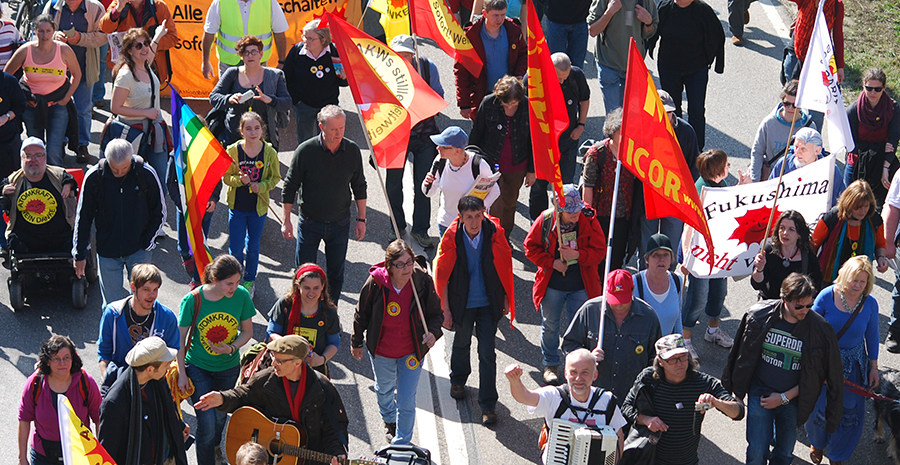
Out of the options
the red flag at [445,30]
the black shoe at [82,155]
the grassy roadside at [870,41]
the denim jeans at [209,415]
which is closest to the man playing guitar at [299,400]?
the denim jeans at [209,415]

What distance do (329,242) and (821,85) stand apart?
4551mm

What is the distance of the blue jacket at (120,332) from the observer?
815 cm

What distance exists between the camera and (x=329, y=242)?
10.5m

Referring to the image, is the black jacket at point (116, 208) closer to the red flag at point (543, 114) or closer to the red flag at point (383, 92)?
the red flag at point (383, 92)

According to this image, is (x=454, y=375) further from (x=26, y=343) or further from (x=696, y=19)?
(x=696, y=19)

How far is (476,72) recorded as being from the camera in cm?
1258

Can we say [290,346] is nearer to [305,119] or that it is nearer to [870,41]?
[305,119]

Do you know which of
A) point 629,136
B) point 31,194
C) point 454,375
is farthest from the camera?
point 31,194

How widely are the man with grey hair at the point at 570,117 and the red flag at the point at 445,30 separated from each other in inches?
43.7

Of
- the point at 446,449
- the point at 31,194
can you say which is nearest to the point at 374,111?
the point at 446,449

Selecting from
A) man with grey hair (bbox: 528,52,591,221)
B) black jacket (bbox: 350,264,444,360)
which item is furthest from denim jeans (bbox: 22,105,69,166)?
black jacket (bbox: 350,264,444,360)

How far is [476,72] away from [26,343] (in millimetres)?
5448

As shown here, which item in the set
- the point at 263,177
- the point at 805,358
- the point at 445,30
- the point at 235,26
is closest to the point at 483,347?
the point at 805,358

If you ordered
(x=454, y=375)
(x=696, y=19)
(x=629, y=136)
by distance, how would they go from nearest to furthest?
(x=629, y=136) < (x=454, y=375) < (x=696, y=19)
